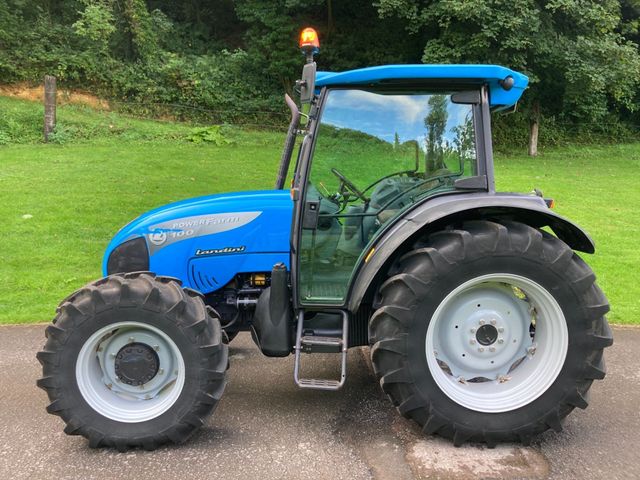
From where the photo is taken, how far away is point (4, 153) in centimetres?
1126

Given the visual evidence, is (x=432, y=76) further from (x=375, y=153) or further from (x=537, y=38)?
(x=537, y=38)

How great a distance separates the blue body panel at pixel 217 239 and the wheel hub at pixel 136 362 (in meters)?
0.52

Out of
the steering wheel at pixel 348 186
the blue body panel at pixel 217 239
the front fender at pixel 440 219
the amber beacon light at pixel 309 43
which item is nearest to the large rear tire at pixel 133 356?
the blue body panel at pixel 217 239

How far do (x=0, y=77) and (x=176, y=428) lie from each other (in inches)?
712

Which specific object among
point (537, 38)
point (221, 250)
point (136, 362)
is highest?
point (537, 38)

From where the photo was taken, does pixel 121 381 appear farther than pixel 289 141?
No

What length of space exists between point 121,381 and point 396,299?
61.1 inches

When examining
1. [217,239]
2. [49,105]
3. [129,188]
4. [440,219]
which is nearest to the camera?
[440,219]

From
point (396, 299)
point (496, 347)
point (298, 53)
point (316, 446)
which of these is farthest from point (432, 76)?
point (298, 53)

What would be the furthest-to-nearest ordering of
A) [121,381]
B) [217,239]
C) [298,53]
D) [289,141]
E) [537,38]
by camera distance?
1. [298,53]
2. [537,38]
3. [289,141]
4. [217,239]
5. [121,381]

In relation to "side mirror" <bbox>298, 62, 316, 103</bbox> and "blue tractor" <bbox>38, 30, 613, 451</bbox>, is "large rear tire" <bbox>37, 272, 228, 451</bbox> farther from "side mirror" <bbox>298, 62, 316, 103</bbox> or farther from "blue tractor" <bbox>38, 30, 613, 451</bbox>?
"side mirror" <bbox>298, 62, 316, 103</bbox>

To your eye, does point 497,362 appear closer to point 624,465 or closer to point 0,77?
point 624,465

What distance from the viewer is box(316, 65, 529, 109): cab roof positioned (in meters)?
2.65

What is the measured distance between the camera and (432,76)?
2.68 meters
